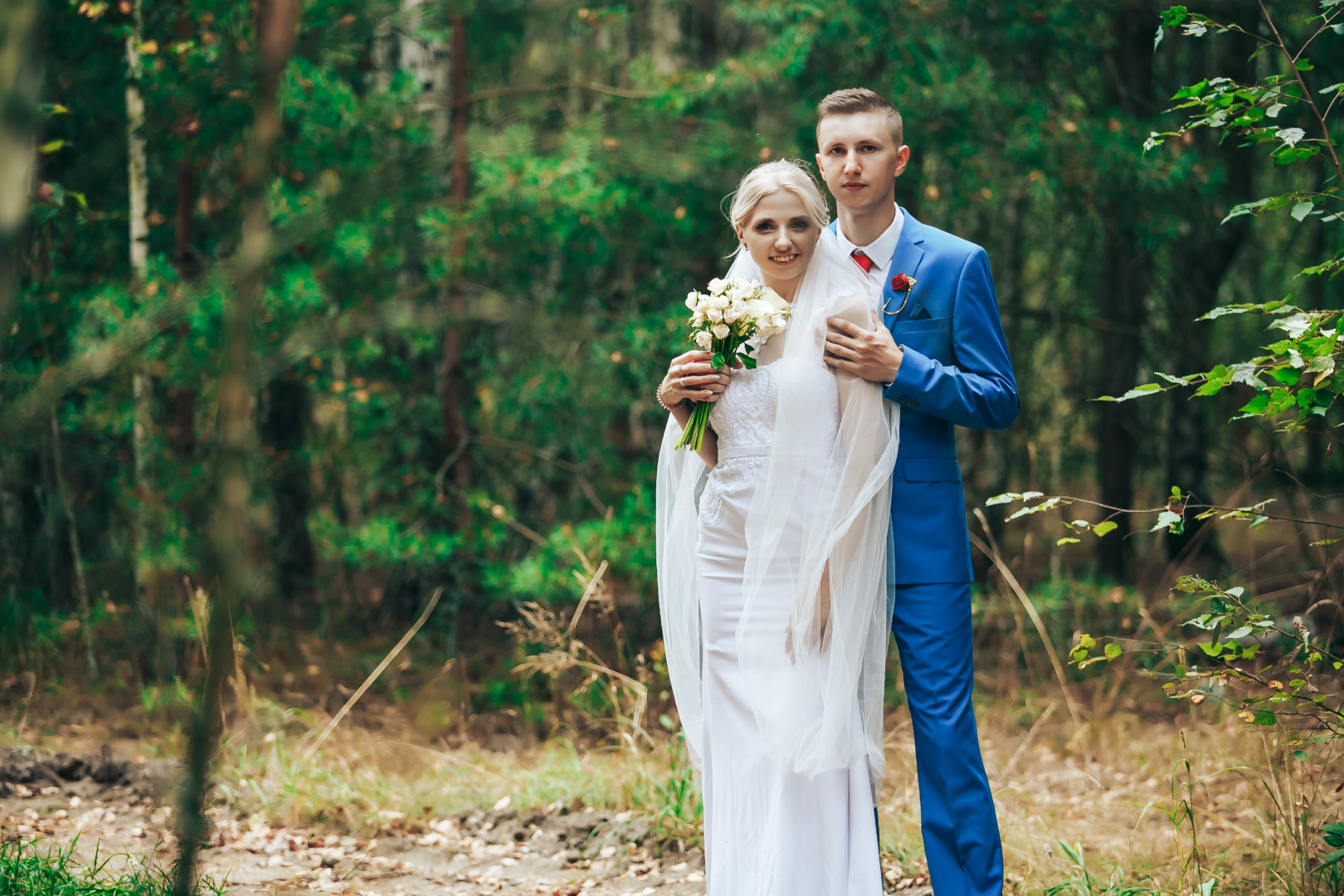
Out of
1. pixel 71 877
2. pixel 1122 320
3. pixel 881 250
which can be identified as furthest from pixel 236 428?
pixel 1122 320

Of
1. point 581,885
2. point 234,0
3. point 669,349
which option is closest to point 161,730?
point 581,885

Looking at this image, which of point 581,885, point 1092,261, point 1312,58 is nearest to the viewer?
point 581,885

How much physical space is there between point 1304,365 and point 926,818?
1.40 meters

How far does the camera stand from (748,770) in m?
2.74

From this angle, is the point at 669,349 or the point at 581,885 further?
the point at 669,349

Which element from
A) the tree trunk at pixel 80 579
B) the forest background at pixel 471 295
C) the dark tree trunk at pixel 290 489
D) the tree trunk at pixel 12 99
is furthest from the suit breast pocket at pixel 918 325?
the dark tree trunk at pixel 290 489

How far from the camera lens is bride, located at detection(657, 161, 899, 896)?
105 inches

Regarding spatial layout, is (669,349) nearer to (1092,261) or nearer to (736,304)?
(736,304)

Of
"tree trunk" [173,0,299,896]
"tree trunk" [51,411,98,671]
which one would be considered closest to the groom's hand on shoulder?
"tree trunk" [173,0,299,896]

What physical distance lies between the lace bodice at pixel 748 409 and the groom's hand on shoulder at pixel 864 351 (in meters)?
0.21

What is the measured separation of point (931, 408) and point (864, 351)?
8.9 inches

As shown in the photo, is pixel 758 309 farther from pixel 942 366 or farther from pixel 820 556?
pixel 820 556

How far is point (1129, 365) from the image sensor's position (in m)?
8.24

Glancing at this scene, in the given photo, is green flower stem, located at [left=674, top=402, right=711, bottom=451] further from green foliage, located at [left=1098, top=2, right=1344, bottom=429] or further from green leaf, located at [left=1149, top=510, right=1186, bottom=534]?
green leaf, located at [left=1149, top=510, right=1186, bottom=534]
